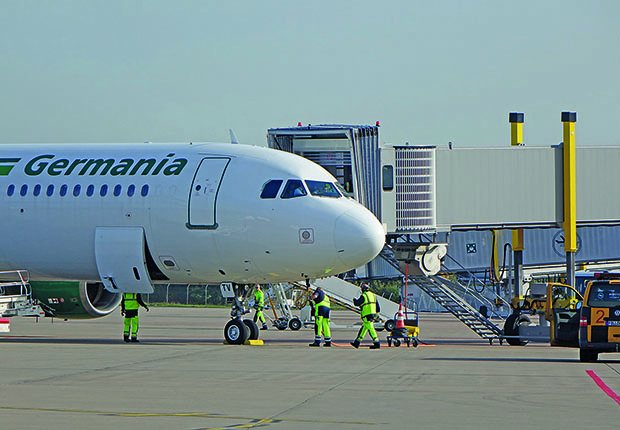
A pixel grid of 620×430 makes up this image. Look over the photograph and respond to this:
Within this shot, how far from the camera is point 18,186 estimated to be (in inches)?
983

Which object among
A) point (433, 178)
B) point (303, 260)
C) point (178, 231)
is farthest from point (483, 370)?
point (433, 178)

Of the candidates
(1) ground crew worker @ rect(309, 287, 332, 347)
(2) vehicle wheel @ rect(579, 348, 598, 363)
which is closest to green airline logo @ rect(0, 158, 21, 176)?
(1) ground crew worker @ rect(309, 287, 332, 347)

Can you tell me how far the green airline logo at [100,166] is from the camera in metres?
24.1

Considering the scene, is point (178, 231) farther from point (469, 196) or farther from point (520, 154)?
point (520, 154)

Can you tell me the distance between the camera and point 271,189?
23.2 metres

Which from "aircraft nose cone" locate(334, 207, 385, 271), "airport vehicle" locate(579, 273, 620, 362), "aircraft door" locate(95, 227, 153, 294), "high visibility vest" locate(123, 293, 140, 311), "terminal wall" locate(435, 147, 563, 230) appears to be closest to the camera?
"airport vehicle" locate(579, 273, 620, 362)

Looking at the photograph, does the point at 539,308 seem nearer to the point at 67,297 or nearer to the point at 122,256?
the point at 122,256

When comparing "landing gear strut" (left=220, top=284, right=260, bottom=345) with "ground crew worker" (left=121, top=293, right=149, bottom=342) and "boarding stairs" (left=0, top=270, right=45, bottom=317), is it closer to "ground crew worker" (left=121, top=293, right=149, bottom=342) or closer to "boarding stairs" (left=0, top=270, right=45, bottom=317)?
"ground crew worker" (left=121, top=293, right=149, bottom=342)

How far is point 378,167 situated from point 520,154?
5148 mm

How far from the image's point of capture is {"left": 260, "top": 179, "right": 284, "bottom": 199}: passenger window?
23109 millimetres

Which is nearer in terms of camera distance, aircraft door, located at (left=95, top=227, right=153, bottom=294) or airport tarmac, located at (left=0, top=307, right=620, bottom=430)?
airport tarmac, located at (left=0, top=307, right=620, bottom=430)


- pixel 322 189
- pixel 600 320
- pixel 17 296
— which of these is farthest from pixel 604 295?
pixel 17 296

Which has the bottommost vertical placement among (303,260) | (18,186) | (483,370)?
(483,370)

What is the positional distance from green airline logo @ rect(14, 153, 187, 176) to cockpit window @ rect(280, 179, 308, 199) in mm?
2731
